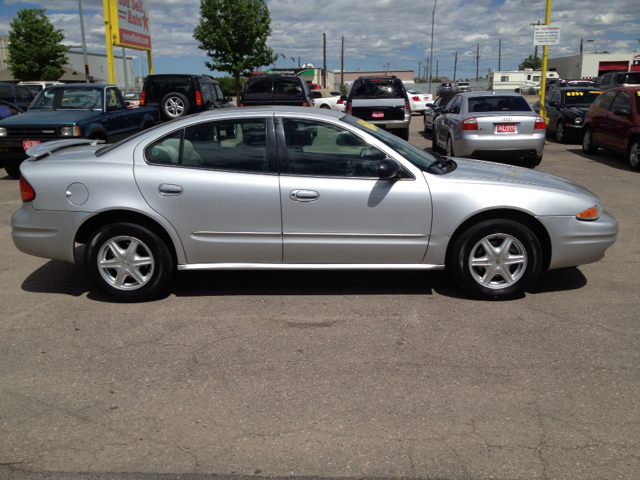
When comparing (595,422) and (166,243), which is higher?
(166,243)

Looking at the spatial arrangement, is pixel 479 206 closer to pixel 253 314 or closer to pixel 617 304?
pixel 617 304

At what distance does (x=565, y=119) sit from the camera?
55.0 ft

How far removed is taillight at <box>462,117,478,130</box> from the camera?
448 inches

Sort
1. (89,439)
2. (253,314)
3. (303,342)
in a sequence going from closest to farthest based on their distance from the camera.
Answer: (89,439), (303,342), (253,314)

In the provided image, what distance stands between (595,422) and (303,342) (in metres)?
1.95

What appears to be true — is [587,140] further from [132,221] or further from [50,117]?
[132,221]

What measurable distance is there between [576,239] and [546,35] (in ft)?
48.1

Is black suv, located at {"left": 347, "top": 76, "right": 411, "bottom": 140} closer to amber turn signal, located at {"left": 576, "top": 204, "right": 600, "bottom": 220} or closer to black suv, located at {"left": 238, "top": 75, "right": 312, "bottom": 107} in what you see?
black suv, located at {"left": 238, "top": 75, "right": 312, "bottom": 107}

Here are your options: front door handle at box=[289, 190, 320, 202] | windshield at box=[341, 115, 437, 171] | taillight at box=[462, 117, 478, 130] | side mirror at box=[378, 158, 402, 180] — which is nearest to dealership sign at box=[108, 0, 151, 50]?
taillight at box=[462, 117, 478, 130]

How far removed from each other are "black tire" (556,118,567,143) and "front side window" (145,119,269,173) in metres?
14.0

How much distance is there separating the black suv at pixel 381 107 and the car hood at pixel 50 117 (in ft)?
22.7

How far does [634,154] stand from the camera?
12.1 metres

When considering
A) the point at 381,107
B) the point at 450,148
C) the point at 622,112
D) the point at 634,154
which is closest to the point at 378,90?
the point at 381,107

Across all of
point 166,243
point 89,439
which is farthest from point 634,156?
point 89,439
